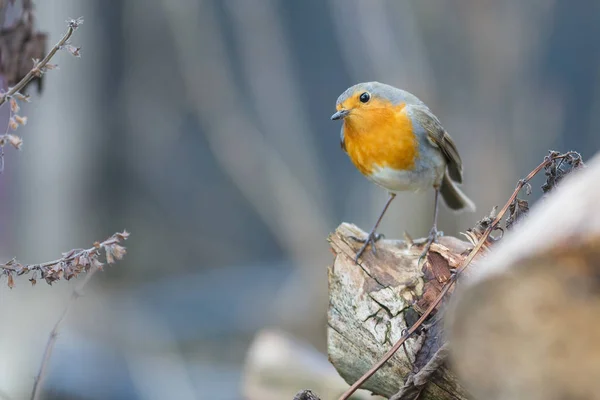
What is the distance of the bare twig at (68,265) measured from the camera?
1438 mm

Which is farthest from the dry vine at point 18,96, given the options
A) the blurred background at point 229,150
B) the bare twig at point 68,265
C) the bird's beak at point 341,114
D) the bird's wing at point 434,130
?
the blurred background at point 229,150

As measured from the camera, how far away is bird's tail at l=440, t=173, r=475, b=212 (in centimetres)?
278

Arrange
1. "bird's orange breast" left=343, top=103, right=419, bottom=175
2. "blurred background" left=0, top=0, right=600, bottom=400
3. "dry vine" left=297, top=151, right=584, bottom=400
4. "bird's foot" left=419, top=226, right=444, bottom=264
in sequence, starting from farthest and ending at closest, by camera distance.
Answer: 1. "blurred background" left=0, top=0, right=600, bottom=400
2. "bird's orange breast" left=343, top=103, right=419, bottom=175
3. "bird's foot" left=419, top=226, right=444, bottom=264
4. "dry vine" left=297, top=151, right=584, bottom=400

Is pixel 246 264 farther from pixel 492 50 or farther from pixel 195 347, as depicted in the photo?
pixel 492 50

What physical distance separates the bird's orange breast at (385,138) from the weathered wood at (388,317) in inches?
18.6

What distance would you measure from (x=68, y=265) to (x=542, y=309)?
876mm

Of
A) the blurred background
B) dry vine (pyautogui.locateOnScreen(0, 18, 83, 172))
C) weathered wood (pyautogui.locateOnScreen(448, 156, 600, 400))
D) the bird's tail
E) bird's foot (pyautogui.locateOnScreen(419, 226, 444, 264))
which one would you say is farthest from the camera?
the blurred background

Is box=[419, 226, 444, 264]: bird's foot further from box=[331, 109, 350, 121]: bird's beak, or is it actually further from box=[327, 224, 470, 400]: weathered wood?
box=[331, 109, 350, 121]: bird's beak

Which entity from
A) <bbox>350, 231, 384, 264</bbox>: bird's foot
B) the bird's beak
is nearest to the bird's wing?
the bird's beak

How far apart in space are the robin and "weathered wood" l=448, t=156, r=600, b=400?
1339 mm

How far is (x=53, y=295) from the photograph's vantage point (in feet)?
20.7

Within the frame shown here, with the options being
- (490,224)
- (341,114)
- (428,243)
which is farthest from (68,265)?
(341,114)

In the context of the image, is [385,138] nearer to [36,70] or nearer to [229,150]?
[36,70]

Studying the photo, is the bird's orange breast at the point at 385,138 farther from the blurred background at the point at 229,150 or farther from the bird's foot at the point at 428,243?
the blurred background at the point at 229,150
